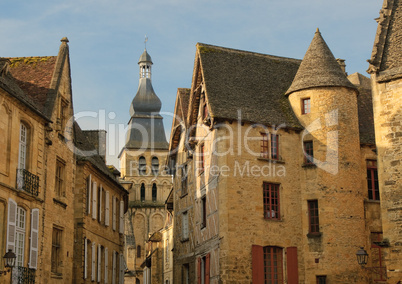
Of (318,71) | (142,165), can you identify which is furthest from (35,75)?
(142,165)

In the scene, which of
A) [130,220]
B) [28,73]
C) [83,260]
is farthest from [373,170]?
[130,220]

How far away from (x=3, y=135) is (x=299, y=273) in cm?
1258

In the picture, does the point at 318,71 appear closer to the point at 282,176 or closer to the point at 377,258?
the point at 282,176

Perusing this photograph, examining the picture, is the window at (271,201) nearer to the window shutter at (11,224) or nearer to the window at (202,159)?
the window at (202,159)

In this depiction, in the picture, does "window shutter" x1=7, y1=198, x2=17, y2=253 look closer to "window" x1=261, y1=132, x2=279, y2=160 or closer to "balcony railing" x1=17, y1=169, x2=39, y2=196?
"balcony railing" x1=17, y1=169, x2=39, y2=196

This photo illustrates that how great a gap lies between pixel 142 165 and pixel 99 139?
2031 inches

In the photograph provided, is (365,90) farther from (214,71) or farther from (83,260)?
(83,260)

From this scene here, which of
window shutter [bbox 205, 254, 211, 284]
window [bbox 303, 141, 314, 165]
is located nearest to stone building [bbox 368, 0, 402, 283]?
window [bbox 303, 141, 314, 165]

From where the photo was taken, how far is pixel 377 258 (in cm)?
2522

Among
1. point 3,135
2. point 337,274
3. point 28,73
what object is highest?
point 28,73

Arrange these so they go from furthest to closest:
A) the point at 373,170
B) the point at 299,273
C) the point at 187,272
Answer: the point at 187,272
the point at 373,170
the point at 299,273

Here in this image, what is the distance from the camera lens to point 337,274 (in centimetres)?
2409

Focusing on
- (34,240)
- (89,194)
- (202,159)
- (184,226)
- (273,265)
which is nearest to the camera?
(34,240)

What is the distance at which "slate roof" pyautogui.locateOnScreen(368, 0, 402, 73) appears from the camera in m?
21.3
